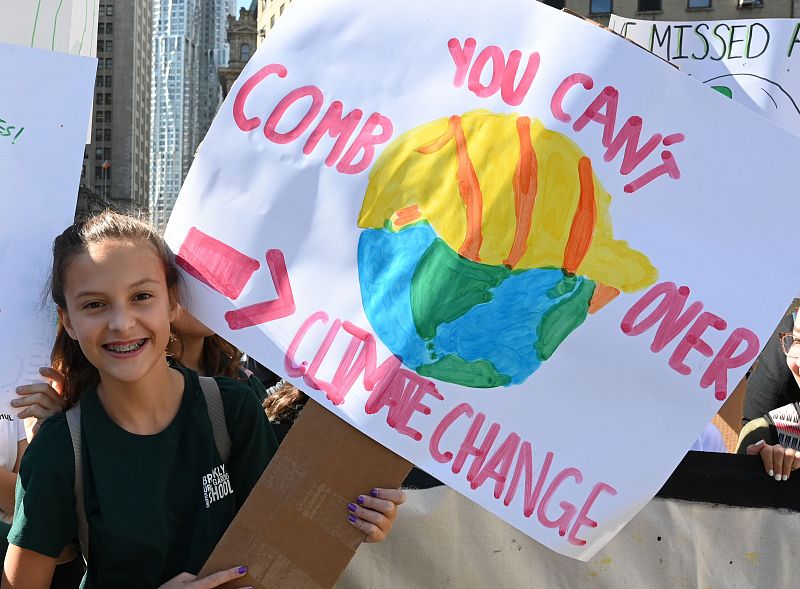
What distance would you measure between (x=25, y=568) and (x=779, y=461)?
1546mm

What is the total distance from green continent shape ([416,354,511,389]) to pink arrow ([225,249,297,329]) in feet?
0.87

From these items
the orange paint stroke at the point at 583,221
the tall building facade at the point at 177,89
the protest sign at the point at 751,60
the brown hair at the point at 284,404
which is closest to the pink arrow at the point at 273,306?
the orange paint stroke at the point at 583,221

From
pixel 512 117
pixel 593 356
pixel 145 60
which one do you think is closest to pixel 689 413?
pixel 593 356

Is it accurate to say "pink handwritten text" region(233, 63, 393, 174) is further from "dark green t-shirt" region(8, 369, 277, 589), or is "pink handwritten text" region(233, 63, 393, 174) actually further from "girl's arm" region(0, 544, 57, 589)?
"girl's arm" region(0, 544, 57, 589)

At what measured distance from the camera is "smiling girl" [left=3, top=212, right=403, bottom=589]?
5.05 feet

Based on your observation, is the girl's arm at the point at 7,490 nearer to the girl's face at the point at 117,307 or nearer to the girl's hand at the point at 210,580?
the girl's face at the point at 117,307

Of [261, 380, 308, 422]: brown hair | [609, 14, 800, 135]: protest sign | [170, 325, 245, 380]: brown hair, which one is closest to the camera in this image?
[261, 380, 308, 422]: brown hair

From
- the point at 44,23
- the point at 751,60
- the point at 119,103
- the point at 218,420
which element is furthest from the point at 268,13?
the point at 218,420

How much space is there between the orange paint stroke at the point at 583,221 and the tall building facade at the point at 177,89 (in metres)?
122

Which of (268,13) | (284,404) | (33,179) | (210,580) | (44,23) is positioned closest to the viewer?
(210,580)

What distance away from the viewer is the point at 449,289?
1591 mm

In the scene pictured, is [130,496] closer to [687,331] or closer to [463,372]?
[463,372]

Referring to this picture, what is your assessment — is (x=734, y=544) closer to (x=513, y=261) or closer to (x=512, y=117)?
(x=513, y=261)

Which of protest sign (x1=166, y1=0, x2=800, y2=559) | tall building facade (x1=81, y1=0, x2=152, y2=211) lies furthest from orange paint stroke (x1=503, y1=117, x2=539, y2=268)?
tall building facade (x1=81, y1=0, x2=152, y2=211)
